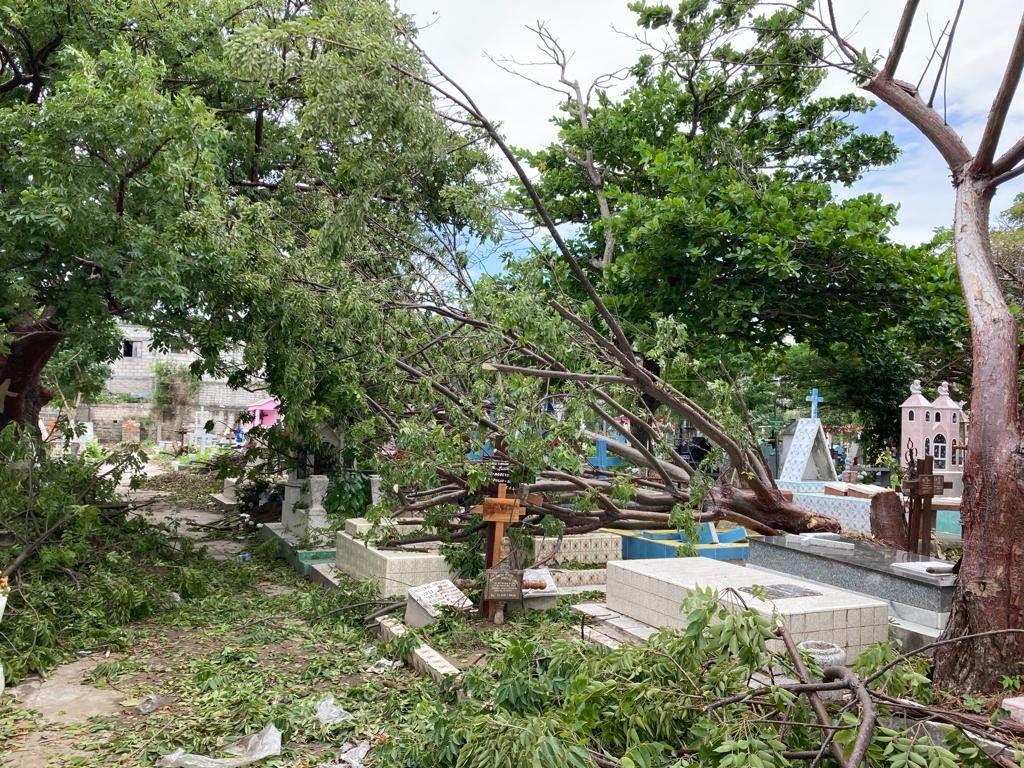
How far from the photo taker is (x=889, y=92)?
6.06m

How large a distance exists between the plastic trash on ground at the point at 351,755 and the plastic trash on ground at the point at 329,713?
28cm

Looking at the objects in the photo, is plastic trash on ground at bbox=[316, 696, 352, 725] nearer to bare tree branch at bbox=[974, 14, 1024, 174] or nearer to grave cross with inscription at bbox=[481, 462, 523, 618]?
grave cross with inscription at bbox=[481, 462, 523, 618]

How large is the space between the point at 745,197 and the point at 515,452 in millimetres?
6365

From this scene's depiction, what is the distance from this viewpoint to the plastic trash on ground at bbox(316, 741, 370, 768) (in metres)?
4.61

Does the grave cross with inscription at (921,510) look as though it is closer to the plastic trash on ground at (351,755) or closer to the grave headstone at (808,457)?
the plastic trash on ground at (351,755)

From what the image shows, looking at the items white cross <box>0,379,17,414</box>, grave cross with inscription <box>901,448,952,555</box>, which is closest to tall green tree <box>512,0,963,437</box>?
grave cross with inscription <box>901,448,952,555</box>

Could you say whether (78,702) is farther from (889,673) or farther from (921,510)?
(921,510)

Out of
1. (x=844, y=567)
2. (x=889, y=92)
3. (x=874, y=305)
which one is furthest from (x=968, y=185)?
(x=874, y=305)

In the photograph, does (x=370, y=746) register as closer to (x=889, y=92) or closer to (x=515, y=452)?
(x=515, y=452)

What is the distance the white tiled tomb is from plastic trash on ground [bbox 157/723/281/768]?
2.69 metres

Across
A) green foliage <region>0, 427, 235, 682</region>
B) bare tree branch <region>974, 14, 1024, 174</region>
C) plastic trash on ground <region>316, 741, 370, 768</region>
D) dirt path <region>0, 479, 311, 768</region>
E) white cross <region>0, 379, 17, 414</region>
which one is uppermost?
bare tree branch <region>974, 14, 1024, 174</region>

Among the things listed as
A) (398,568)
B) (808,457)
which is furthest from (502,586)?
Result: (808,457)

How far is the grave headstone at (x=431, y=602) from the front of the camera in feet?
22.8

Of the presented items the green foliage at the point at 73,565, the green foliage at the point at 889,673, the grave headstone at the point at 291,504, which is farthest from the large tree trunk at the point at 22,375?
the green foliage at the point at 889,673
